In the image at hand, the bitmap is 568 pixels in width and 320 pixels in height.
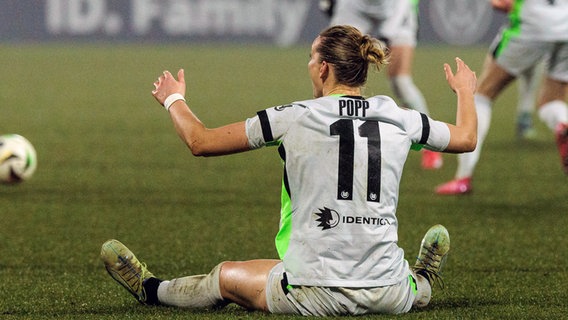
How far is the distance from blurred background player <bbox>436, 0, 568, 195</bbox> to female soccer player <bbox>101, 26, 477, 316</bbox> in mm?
3786

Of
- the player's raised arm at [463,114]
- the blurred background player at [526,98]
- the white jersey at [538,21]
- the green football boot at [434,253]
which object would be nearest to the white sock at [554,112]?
the white jersey at [538,21]

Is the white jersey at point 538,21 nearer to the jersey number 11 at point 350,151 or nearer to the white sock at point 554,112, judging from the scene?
the white sock at point 554,112

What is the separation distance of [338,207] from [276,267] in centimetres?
34

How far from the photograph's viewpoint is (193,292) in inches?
176

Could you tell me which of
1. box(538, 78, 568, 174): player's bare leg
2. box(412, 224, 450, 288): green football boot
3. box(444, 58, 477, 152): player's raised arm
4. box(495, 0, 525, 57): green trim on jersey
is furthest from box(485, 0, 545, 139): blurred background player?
box(444, 58, 477, 152): player's raised arm

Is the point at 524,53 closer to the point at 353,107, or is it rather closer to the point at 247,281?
the point at 353,107

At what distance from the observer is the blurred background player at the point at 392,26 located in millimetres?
10055

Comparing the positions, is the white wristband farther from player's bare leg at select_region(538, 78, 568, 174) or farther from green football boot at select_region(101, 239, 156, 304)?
player's bare leg at select_region(538, 78, 568, 174)

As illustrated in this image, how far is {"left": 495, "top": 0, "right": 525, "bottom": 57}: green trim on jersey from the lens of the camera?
7996mm

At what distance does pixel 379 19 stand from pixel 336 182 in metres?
6.05

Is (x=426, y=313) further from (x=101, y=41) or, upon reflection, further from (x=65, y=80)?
(x=101, y=41)

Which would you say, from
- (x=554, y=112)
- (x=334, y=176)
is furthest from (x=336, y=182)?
(x=554, y=112)

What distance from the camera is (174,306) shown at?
179 inches

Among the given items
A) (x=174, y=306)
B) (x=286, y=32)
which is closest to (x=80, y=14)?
(x=286, y=32)
